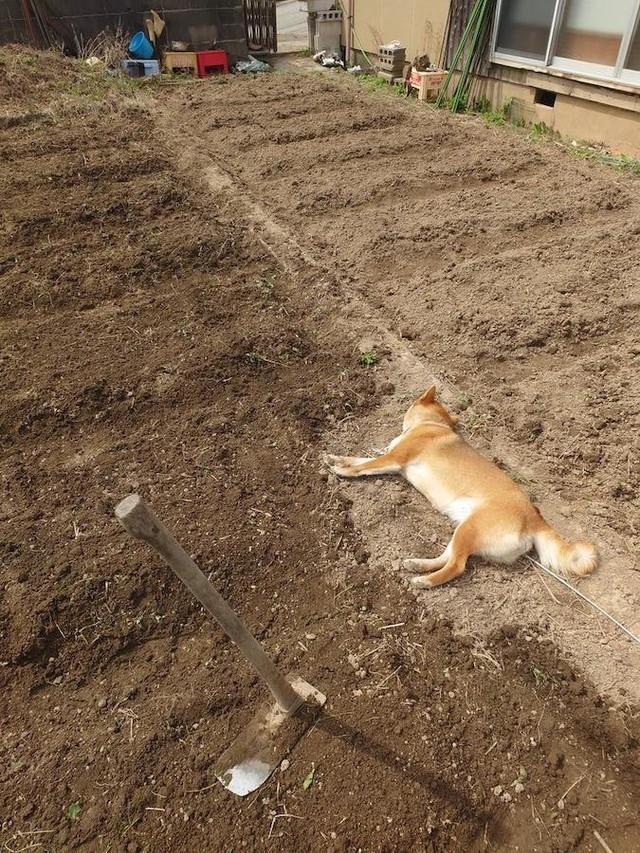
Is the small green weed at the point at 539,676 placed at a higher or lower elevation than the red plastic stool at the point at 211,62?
lower

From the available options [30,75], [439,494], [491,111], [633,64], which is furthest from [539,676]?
[30,75]

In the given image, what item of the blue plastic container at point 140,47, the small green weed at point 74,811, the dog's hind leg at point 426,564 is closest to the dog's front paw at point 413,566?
the dog's hind leg at point 426,564

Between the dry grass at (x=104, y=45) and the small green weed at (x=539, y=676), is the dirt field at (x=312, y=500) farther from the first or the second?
the dry grass at (x=104, y=45)

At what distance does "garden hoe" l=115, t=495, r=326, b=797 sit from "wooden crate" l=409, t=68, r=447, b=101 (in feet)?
37.2

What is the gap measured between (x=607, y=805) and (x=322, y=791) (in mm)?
1130

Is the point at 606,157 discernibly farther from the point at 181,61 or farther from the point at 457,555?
the point at 181,61

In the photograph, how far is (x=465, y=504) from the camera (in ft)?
9.90

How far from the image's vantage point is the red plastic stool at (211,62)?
12953mm

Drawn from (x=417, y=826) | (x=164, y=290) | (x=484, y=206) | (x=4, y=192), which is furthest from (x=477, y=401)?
(x=4, y=192)

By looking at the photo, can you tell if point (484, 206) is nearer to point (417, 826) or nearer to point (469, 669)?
point (469, 669)

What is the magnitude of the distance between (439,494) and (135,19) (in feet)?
52.2

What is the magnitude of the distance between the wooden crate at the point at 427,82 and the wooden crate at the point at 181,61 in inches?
225

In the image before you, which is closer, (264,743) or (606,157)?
(264,743)

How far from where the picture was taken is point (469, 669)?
8.23ft
